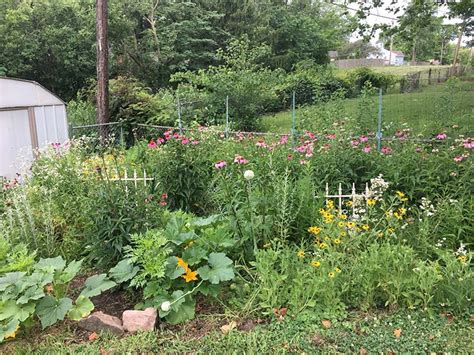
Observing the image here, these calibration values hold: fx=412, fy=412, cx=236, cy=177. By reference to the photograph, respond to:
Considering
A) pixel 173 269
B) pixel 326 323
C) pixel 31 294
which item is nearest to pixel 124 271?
pixel 173 269

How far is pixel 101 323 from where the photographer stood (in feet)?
9.16

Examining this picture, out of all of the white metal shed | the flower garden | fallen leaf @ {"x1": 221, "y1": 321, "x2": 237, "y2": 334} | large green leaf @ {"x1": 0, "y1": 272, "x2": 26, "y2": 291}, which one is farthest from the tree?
fallen leaf @ {"x1": 221, "y1": 321, "x2": 237, "y2": 334}

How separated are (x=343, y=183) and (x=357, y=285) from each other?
5.55 feet

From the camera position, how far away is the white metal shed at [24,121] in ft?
24.1

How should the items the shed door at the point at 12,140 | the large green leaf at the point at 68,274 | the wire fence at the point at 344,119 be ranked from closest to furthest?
the large green leaf at the point at 68,274
the wire fence at the point at 344,119
the shed door at the point at 12,140

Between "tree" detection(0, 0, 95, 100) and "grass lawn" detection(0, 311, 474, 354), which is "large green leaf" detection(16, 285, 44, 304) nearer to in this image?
"grass lawn" detection(0, 311, 474, 354)

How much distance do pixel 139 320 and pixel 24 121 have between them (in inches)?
257

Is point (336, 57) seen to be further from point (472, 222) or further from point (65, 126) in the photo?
point (472, 222)

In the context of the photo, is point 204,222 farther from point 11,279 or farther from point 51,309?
point 11,279

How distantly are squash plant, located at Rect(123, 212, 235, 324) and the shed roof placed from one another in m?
5.64

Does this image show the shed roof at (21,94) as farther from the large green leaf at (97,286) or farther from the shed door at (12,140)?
the large green leaf at (97,286)

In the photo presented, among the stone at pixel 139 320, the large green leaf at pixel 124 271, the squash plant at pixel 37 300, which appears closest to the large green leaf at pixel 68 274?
the squash plant at pixel 37 300

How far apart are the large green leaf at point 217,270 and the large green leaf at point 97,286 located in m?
0.64

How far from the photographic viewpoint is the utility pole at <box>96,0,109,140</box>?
9.25m
